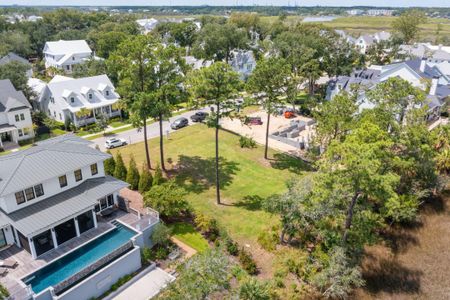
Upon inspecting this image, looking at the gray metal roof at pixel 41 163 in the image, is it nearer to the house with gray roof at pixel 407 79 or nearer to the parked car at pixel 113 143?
the parked car at pixel 113 143

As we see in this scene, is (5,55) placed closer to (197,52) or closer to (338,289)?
(197,52)

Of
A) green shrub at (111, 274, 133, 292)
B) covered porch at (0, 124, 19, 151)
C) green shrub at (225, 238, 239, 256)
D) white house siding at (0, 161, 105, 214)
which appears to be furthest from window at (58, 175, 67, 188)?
covered porch at (0, 124, 19, 151)

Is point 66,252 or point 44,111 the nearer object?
point 66,252

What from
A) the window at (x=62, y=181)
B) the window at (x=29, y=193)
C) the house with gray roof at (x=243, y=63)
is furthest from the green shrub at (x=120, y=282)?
the house with gray roof at (x=243, y=63)

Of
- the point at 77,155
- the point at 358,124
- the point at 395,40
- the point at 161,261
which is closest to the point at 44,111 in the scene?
the point at 77,155

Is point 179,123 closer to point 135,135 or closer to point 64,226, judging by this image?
point 135,135
